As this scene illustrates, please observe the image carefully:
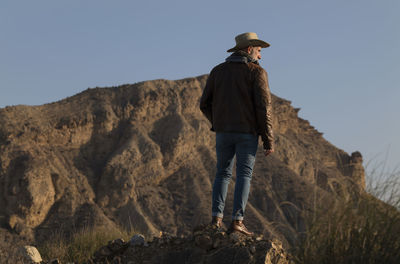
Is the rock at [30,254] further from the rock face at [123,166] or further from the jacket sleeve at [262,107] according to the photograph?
the rock face at [123,166]

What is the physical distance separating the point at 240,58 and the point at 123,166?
22.3 metres

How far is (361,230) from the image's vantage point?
4.12m

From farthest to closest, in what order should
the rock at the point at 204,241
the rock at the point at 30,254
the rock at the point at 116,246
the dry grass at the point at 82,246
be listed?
1. the rock at the point at 30,254
2. the dry grass at the point at 82,246
3. the rock at the point at 116,246
4. the rock at the point at 204,241

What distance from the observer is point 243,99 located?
216 inches

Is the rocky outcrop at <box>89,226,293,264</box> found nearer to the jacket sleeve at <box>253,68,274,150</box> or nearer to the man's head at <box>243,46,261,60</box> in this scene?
the jacket sleeve at <box>253,68,274,150</box>

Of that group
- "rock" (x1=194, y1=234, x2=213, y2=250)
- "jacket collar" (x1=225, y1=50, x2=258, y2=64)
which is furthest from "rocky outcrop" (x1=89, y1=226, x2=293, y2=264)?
"jacket collar" (x1=225, y1=50, x2=258, y2=64)

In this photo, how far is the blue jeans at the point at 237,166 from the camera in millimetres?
5371

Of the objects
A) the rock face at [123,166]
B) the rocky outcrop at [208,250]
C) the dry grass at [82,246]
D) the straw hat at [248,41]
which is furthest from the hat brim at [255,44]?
the rock face at [123,166]

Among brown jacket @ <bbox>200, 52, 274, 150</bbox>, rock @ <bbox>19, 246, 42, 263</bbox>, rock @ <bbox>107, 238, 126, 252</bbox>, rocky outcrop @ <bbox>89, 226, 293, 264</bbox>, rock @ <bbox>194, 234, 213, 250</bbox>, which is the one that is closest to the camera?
rocky outcrop @ <bbox>89, 226, 293, 264</bbox>

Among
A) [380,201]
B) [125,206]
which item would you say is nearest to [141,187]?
[125,206]

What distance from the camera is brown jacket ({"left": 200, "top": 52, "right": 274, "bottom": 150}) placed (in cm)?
540

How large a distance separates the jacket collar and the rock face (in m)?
16.9

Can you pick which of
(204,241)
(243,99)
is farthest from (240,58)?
Result: (204,241)

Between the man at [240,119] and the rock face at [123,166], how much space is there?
16.7m
